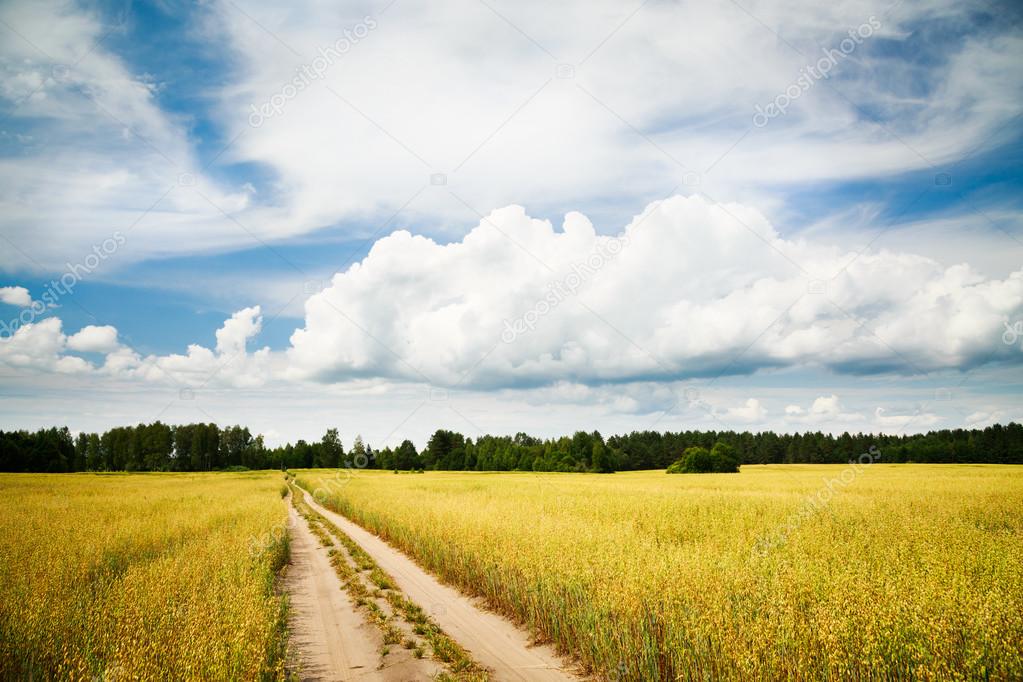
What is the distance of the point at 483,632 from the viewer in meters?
9.88

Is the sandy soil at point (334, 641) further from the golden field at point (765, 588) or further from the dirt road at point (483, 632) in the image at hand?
the golden field at point (765, 588)

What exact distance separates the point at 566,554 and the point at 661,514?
799cm

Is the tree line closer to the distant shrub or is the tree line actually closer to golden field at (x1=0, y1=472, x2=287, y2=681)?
the distant shrub

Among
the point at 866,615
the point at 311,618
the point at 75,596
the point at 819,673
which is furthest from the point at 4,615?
the point at 866,615

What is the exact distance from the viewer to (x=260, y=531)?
677 inches

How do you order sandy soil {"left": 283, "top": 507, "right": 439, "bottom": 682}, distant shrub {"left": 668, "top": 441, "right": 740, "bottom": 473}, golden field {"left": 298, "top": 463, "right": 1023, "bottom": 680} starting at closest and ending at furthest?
golden field {"left": 298, "top": 463, "right": 1023, "bottom": 680} → sandy soil {"left": 283, "top": 507, "right": 439, "bottom": 682} → distant shrub {"left": 668, "top": 441, "right": 740, "bottom": 473}

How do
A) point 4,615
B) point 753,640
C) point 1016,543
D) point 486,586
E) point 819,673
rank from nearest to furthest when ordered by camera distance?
point 819,673 → point 753,640 → point 4,615 → point 1016,543 → point 486,586

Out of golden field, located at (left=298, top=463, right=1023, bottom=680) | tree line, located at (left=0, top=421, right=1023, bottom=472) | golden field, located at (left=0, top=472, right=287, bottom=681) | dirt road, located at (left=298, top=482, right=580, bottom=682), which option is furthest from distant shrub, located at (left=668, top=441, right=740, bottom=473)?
golden field, located at (left=0, top=472, right=287, bottom=681)

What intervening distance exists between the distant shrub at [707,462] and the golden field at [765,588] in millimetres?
67051

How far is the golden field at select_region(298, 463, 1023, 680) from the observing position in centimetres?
555

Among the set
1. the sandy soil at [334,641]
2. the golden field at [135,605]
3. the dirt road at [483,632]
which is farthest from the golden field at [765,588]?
the golden field at [135,605]

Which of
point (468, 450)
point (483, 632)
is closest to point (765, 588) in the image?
point (483, 632)

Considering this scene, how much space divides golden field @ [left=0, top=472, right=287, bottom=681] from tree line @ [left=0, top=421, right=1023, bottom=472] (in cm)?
8278

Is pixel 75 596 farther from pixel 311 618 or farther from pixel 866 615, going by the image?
pixel 866 615
